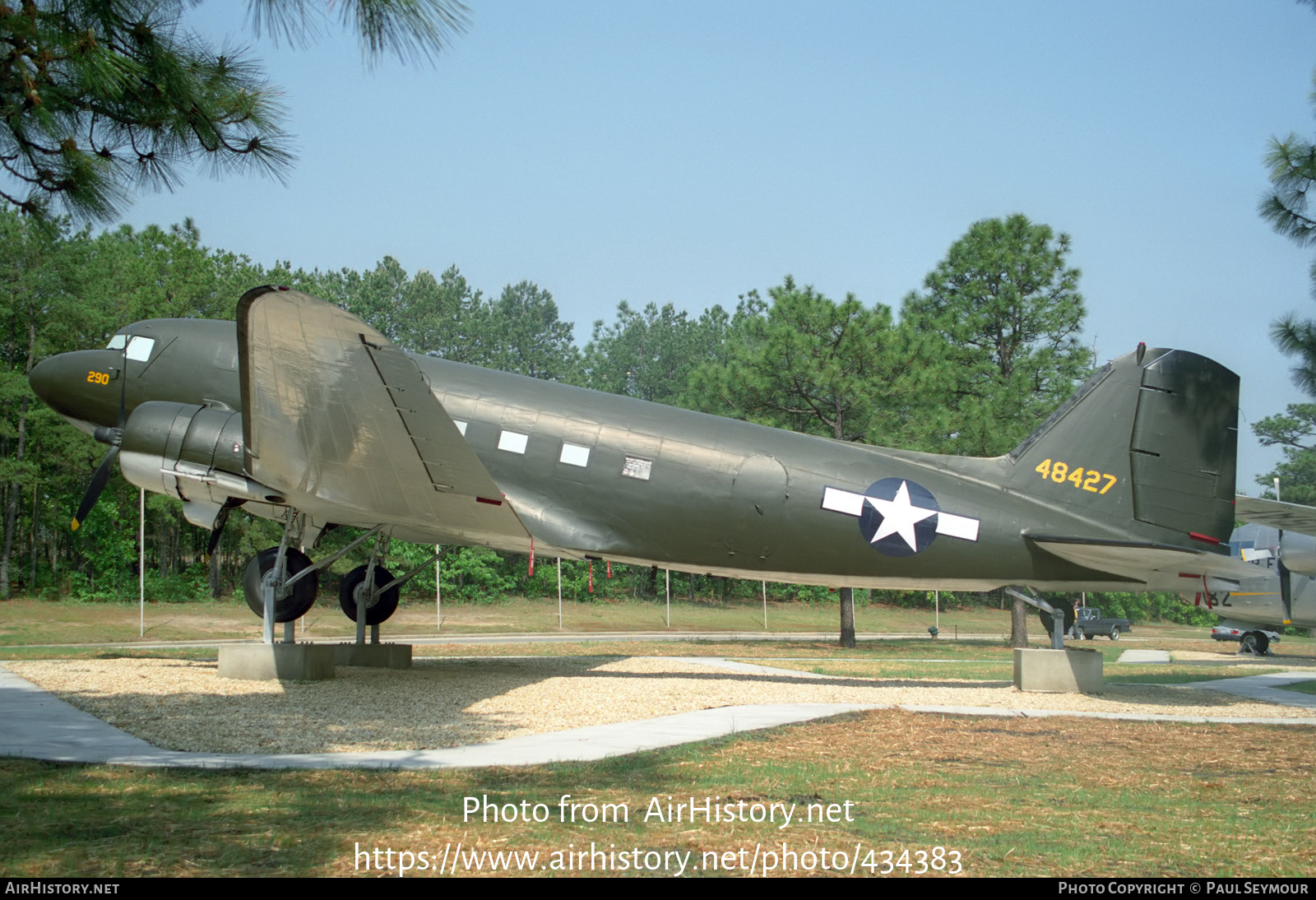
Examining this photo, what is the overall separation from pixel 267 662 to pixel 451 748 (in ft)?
19.5

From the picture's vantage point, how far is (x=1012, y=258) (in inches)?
1335

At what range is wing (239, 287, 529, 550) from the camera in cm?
1051

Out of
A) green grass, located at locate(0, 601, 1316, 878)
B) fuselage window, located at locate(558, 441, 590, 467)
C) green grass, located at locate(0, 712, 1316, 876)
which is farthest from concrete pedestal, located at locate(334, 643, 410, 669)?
green grass, located at locate(0, 712, 1316, 876)

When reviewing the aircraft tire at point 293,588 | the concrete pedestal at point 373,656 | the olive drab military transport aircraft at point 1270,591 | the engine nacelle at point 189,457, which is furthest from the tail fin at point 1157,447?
the olive drab military transport aircraft at point 1270,591

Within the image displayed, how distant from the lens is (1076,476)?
15234 mm

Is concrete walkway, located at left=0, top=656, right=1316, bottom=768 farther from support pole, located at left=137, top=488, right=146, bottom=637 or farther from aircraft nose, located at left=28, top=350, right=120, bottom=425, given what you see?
support pole, located at left=137, top=488, right=146, bottom=637

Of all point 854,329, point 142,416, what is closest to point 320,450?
point 142,416

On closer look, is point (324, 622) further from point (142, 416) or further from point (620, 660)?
point (142, 416)

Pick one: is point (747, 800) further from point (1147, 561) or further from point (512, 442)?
point (1147, 561)

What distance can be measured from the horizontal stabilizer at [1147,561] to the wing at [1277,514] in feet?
7.94

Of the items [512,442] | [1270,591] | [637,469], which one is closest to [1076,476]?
[637,469]

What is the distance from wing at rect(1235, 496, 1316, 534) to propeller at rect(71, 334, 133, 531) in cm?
1857

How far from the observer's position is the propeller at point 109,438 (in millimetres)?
15070

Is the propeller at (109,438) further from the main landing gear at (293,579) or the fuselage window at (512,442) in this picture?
the fuselage window at (512,442)
